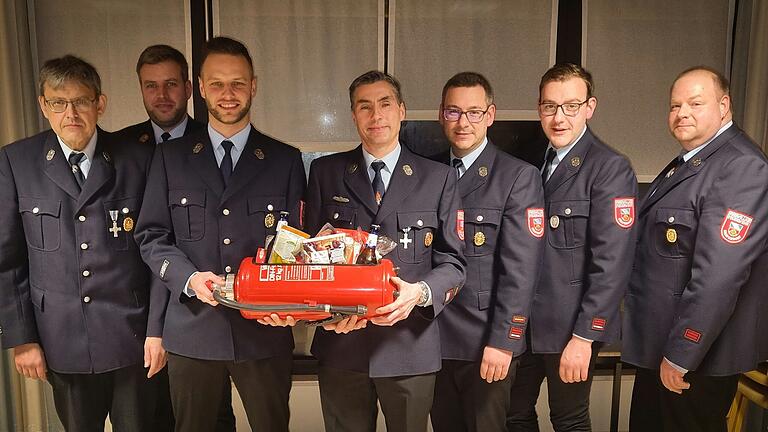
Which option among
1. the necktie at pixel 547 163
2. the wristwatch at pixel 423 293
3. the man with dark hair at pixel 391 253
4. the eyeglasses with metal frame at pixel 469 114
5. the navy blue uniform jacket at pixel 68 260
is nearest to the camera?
the wristwatch at pixel 423 293

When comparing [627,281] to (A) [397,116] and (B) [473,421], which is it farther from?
(A) [397,116]

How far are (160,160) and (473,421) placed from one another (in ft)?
5.02

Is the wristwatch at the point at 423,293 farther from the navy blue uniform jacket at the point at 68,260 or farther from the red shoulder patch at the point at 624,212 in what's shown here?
the navy blue uniform jacket at the point at 68,260

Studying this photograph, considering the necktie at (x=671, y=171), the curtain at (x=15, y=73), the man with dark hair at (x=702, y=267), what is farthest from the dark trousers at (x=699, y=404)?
the curtain at (x=15, y=73)

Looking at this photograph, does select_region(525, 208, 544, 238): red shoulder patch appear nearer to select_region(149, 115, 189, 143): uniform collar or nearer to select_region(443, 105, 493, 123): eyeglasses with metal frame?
select_region(443, 105, 493, 123): eyeglasses with metal frame

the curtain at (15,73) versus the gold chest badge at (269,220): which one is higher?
the curtain at (15,73)

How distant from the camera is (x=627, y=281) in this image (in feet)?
7.50

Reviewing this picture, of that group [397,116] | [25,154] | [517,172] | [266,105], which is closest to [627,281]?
[517,172]

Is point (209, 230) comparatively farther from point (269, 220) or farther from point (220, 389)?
point (220, 389)

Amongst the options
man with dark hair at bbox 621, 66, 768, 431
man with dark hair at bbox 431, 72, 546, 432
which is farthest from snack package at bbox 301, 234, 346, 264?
man with dark hair at bbox 621, 66, 768, 431

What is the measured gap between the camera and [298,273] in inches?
71.5

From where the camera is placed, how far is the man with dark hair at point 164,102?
8.27ft

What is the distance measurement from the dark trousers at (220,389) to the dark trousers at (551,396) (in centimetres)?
98

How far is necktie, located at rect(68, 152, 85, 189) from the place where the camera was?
87.6 inches
